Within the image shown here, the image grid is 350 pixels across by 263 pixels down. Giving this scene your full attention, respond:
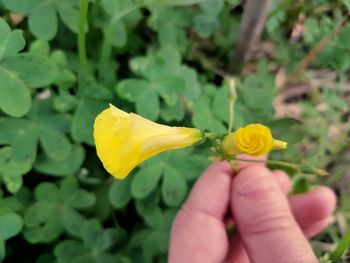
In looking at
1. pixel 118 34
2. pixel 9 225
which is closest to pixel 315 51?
pixel 118 34

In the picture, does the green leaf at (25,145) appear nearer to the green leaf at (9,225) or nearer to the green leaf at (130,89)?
the green leaf at (9,225)

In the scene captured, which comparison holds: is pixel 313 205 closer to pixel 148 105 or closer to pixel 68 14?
pixel 148 105

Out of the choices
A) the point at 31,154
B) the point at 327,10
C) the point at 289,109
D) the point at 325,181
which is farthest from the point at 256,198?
the point at 327,10

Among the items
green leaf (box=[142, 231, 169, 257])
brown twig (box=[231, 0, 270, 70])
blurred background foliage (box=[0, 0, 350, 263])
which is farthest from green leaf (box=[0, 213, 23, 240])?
brown twig (box=[231, 0, 270, 70])

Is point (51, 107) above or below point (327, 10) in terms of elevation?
below

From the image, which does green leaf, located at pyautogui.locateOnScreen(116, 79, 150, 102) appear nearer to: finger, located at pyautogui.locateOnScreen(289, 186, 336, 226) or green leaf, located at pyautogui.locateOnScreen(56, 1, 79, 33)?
green leaf, located at pyautogui.locateOnScreen(56, 1, 79, 33)

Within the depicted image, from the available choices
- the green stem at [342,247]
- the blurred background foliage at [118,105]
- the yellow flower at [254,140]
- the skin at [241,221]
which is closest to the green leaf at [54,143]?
the blurred background foliage at [118,105]

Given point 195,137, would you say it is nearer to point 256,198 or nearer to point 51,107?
point 256,198
